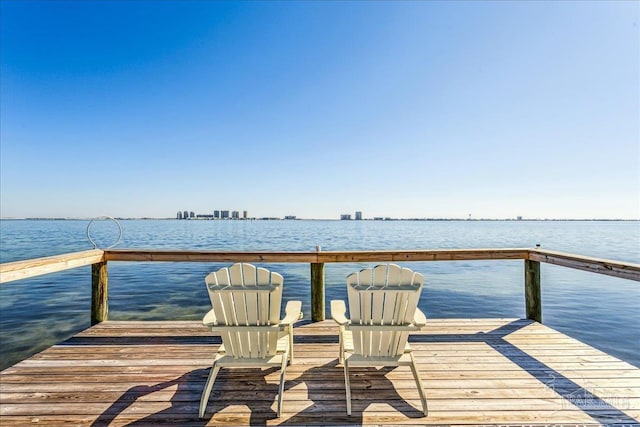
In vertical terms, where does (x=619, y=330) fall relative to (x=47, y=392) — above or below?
below

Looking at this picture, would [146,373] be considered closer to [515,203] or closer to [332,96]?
[332,96]

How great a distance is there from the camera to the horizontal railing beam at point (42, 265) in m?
2.11

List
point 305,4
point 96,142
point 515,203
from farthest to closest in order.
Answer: point 515,203 < point 96,142 < point 305,4

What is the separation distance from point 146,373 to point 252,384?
3.01 ft

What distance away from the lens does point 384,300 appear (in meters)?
2.01

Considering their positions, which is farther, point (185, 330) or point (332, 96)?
point (332, 96)

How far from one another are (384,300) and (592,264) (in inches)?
87.3

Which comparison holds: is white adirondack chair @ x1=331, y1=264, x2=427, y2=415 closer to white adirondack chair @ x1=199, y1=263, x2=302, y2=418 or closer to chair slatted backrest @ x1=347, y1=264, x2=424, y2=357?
chair slatted backrest @ x1=347, y1=264, x2=424, y2=357

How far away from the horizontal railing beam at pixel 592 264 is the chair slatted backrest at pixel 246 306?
2.84 m

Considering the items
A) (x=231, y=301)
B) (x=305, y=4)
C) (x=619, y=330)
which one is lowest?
(x=619, y=330)

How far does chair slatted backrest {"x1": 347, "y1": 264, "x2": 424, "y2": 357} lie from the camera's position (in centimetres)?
200

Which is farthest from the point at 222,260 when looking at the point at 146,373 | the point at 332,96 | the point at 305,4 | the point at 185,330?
the point at 332,96

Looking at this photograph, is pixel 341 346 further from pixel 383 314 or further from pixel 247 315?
pixel 247 315

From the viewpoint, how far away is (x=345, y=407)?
1.82m
